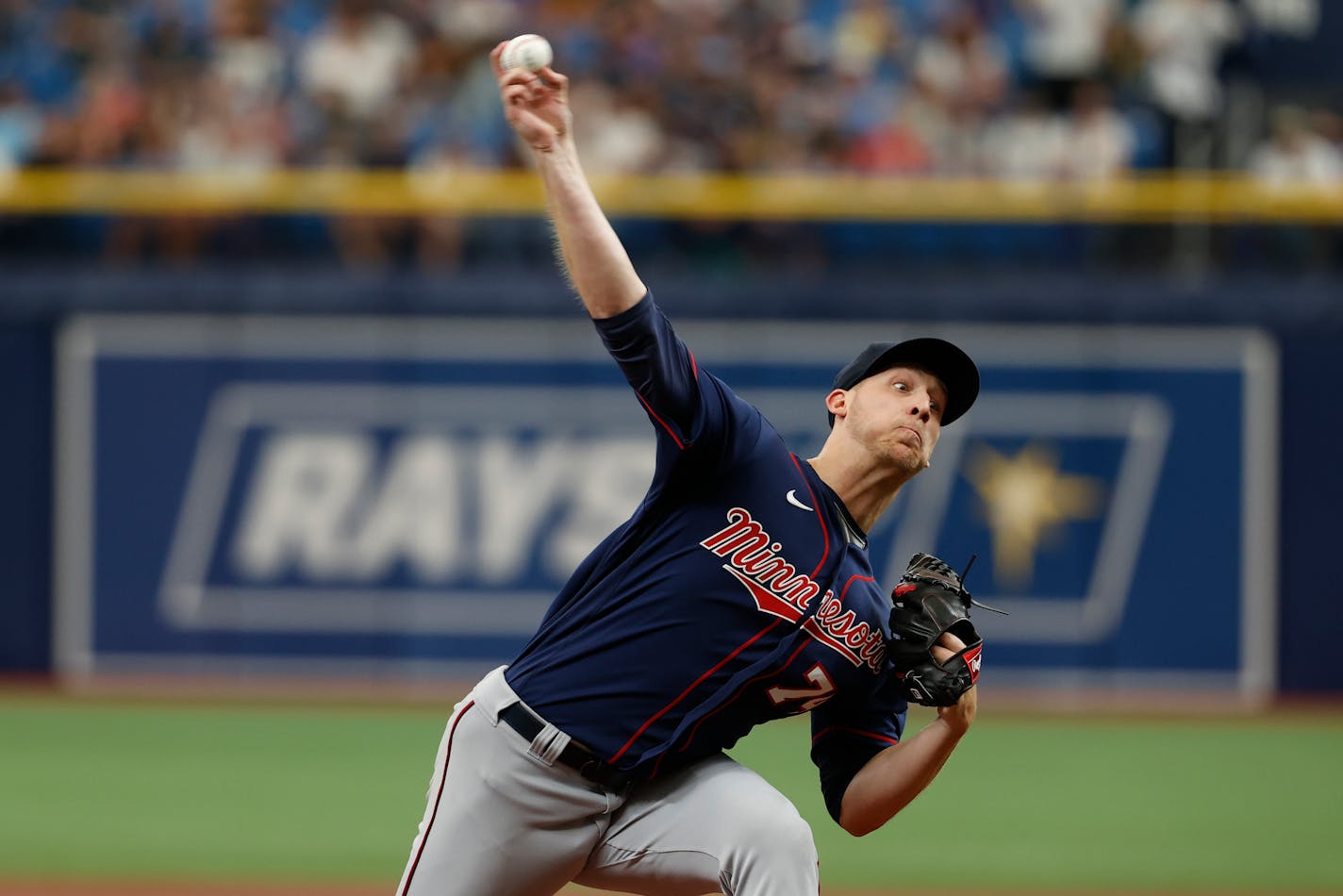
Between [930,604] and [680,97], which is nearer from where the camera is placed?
[930,604]

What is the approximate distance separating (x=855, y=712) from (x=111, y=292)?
8247mm

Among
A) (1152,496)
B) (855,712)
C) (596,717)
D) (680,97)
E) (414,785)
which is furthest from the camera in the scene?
(680,97)

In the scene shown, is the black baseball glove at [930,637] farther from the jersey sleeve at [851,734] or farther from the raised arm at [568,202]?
the raised arm at [568,202]

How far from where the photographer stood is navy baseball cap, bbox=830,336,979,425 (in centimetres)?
385

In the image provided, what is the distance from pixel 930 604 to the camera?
12.4 feet

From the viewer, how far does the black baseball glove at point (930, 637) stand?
371 centimetres

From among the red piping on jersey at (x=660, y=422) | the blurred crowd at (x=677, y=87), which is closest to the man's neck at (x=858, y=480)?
the red piping on jersey at (x=660, y=422)

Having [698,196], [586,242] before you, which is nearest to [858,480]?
[586,242]

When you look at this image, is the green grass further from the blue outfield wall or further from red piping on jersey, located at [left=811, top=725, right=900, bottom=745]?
red piping on jersey, located at [left=811, top=725, right=900, bottom=745]

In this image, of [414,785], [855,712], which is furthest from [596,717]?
[414,785]

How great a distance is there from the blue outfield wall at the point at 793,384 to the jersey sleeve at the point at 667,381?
7413mm

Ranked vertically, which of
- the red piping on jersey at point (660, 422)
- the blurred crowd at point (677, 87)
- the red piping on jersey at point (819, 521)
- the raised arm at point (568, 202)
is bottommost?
the red piping on jersey at point (819, 521)

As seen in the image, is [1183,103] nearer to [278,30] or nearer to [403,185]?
[403,185]

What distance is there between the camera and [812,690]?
3824 millimetres
